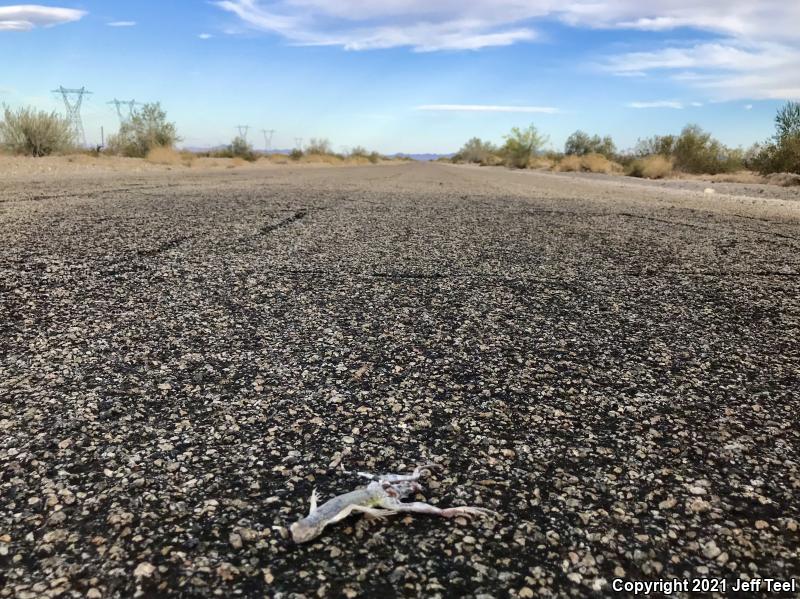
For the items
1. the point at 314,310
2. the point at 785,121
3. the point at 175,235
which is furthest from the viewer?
the point at 785,121

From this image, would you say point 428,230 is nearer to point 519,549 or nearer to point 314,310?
point 314,310

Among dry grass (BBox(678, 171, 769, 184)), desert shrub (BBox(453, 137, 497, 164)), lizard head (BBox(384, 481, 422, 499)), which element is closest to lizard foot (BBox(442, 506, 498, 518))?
lizard head (BBox(384, 481, 422, 499))

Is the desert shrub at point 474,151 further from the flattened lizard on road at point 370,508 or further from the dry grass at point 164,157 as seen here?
the flattened lizard on road at point 370,508

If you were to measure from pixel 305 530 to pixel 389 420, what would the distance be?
77 centimetres

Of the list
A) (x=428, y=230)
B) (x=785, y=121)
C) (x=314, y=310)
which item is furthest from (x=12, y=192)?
(x=785, y=121)

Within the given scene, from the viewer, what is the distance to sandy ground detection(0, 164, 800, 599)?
162cm

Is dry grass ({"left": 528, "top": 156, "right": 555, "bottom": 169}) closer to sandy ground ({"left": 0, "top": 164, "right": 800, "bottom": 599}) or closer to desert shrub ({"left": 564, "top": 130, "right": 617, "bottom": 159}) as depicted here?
desert shrub ({"left": 564, "top": 130, "right": 617, "bottom": 159})

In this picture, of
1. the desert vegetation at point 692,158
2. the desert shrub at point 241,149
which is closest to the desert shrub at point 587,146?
the desert vegetation at point 692,158

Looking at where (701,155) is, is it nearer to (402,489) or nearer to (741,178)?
(741,178)

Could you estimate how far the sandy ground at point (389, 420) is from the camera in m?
1.62

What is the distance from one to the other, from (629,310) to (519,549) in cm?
268

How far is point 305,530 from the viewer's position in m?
1.69

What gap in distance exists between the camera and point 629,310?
4.00m

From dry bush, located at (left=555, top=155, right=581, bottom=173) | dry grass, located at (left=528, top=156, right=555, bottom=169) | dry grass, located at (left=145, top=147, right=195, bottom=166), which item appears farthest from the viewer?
dry grass, located at (left=528, top=156, right=555, bottom=169)
